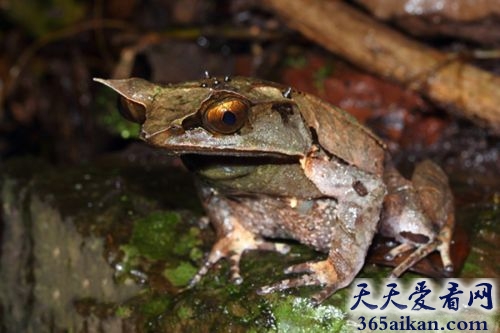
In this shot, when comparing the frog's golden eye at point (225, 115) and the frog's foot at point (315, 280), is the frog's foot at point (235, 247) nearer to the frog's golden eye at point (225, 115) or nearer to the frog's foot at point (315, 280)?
the frog's foot at point (315, 280)

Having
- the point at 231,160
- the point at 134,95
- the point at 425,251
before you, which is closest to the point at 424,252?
the point at 425,251

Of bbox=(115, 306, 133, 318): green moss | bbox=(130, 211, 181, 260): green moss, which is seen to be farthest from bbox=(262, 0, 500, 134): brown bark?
bbox=(115, 306, 133, 318): green moss

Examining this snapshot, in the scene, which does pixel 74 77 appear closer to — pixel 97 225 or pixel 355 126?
pixel 97 225

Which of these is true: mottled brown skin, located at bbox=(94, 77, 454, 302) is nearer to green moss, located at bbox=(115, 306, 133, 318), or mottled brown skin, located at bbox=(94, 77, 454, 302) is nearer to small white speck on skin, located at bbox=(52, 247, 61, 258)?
green moss, located at bbox=(115, 306, 133, 318)

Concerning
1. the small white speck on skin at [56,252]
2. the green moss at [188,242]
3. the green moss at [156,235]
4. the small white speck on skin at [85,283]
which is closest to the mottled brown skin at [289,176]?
the green moss at [188,242]

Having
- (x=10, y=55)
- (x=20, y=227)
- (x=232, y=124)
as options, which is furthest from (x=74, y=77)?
(x=232, y=124)

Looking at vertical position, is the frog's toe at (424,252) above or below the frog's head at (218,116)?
below

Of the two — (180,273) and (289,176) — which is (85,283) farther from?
(289,176)
